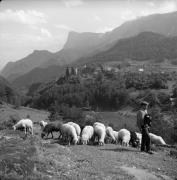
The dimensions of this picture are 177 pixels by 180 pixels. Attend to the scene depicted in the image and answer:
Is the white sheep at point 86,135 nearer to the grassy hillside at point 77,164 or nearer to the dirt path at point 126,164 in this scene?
the dirt path at point 126,164

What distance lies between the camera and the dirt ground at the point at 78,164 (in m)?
10.2

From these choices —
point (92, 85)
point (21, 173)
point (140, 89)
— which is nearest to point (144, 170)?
point (21, 173)

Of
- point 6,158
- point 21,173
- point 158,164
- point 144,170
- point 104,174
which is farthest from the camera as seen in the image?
point 158,164

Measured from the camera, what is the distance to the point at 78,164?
40.7ft

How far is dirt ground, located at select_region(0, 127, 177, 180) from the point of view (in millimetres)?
10242

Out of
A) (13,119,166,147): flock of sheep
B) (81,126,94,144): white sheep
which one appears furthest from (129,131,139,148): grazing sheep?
(81,126,94,144): white sheep

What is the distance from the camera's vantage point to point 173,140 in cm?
4275

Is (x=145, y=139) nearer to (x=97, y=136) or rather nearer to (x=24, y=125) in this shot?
(x=97, y=136)

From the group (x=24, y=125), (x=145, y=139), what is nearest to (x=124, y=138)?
(x=145, y=139)

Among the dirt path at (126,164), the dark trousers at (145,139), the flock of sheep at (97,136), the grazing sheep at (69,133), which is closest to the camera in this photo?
the dirt path at (126,164)

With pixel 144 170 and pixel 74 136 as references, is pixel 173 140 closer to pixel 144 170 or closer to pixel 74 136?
pixel 74 136

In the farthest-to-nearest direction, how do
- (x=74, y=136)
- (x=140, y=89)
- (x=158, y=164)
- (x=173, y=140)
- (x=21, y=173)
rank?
(x=140, y=89) < (x=173, y=140) < (x=74, y=136) < (x=158, y=164) < (x=21, y=173)

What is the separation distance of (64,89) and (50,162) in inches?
6037

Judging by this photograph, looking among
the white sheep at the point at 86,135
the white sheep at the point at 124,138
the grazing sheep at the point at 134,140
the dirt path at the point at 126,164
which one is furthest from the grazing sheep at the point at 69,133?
the grazing sheep at the point at 134,140
